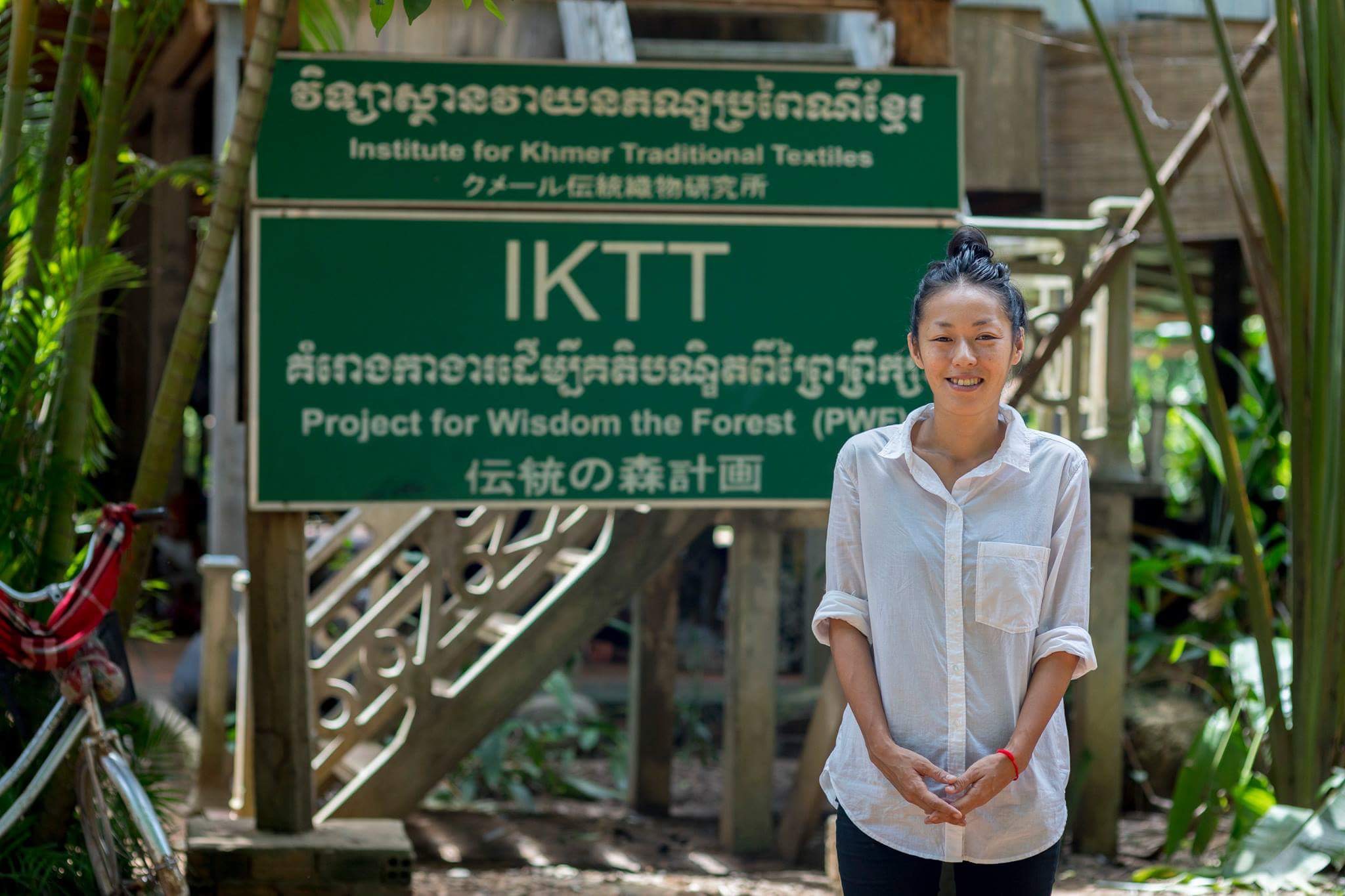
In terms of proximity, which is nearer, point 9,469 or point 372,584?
point 9,469

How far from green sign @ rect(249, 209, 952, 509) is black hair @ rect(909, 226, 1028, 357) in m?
1.67

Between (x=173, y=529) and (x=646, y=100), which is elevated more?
(x=646, y=100)

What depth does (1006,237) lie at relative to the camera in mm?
6367

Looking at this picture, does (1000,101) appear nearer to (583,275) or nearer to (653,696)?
(653,696)

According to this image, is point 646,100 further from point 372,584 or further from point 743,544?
point 372,584

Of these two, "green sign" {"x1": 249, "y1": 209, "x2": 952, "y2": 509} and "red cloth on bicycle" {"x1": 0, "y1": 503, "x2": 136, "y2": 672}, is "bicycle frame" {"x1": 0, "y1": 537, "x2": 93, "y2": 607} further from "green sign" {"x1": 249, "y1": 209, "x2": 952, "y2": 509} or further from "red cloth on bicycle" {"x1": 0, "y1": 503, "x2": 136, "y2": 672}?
"green sign" {"x1": 249, "y1": 209, "x2": 952, "y2": 509}

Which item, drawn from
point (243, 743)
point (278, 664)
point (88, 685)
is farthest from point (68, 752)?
point (243, 743)

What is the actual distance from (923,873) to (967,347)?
804 mm

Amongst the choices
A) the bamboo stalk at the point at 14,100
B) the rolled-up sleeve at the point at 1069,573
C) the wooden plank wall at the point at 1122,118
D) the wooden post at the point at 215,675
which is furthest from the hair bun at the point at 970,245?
the wooden plank wall at the point at 1122,118

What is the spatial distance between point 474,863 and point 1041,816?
4607mm

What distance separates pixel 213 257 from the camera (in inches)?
146

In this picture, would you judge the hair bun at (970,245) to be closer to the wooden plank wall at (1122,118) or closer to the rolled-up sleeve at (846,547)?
the rolled-up sleeve at (846,547)

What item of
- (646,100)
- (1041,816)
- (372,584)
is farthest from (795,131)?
(372,584)

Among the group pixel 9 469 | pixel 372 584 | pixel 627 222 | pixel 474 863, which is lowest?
pixel 474 863
